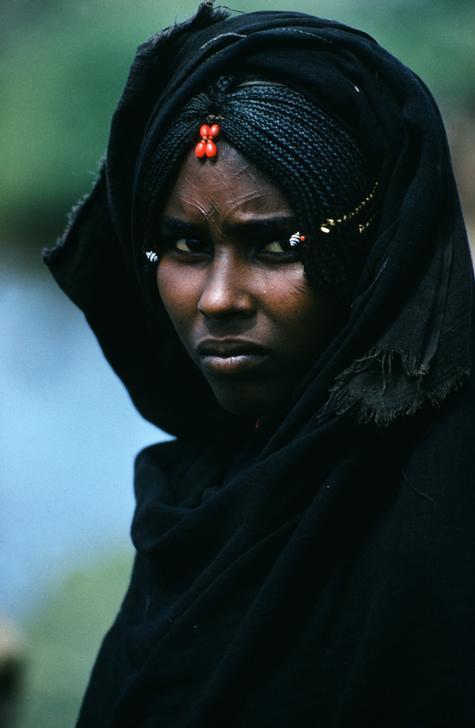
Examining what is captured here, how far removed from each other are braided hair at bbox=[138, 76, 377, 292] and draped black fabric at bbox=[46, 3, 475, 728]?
34 mm

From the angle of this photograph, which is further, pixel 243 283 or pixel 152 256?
pixel 152 256

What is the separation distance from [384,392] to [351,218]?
12.7 inches

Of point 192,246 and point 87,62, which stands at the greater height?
point 87,62

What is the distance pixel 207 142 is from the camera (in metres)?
1.70

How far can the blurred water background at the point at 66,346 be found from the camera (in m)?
4.69

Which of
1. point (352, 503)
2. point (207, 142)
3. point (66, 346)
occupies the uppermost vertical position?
point (66, 346)

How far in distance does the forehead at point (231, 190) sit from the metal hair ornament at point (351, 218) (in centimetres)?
7

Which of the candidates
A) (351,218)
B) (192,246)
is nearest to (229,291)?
(192,246)

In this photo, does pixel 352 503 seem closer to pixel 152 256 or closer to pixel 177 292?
pixel 177 292

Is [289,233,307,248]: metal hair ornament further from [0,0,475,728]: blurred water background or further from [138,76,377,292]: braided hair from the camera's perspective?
[0,0,475,728]: blurred water background

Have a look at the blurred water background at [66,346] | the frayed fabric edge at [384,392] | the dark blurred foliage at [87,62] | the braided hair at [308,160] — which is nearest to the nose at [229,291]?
the braided hair at [308,160]

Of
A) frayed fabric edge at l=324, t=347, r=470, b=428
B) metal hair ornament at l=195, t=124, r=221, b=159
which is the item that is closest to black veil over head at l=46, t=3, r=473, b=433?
frayed fabric edge at l=324, t=347, r=470, b=428

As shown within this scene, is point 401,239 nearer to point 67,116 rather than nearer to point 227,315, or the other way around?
point 227,315

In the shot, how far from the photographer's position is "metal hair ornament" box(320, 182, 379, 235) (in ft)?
5.47
